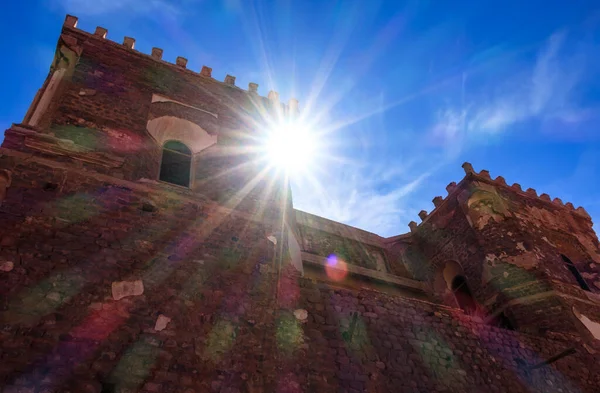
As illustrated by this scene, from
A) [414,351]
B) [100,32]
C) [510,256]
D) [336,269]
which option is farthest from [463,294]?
[100,32]

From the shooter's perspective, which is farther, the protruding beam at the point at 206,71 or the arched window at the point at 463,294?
the arched window at the point at 463,294

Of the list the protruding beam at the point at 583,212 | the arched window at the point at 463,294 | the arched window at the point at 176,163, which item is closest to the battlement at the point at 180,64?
the arched window at the point at 176,163

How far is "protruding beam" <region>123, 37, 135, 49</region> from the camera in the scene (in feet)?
31.8

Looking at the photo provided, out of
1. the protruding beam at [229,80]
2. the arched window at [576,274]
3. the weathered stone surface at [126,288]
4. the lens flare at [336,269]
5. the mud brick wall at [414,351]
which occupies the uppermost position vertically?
the protruding beam at [229,80]

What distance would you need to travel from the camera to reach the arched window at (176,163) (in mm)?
7625

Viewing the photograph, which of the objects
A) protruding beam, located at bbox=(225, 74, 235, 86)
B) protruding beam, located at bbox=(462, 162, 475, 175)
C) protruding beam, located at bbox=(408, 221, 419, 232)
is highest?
protruding beam, located at bbox=(225, 74, 235, 86)

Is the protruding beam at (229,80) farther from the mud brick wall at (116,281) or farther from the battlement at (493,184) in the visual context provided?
the battlement at (493,184)

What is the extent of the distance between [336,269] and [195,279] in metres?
5.94

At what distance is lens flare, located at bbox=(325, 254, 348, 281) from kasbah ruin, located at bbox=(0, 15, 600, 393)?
4 centimetres

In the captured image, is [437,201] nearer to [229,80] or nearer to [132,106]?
[229,80]

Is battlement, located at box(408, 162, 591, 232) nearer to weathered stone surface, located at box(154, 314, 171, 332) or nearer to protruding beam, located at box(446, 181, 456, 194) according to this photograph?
protruding beam, located at box(446, 181, 456, 194)

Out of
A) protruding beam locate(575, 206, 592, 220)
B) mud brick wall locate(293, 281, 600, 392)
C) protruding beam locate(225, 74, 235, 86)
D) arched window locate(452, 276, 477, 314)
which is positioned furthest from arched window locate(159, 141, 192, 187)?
protruding beam locate(575, 206, 592, 220)

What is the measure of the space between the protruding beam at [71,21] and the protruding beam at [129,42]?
111 cm

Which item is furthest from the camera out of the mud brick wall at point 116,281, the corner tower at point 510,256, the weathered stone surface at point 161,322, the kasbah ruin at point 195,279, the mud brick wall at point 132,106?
the corner tower at point 510,256
